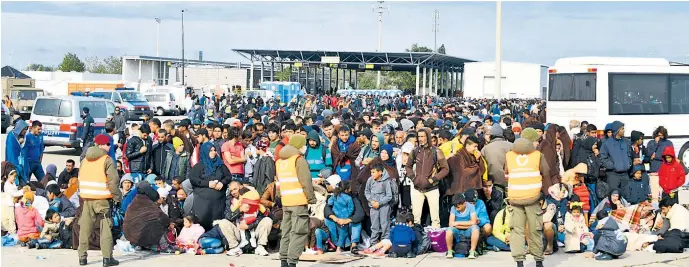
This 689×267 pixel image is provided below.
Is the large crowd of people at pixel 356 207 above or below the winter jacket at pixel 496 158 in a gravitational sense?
below

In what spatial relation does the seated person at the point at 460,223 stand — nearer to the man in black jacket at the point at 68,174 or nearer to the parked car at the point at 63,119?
the man in black jacket at the point at 68,174

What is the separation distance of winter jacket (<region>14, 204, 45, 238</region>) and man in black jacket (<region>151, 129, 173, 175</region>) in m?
2.90

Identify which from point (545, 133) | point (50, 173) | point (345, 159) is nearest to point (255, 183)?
point (345, 159)

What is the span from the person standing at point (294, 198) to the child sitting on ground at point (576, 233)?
12.7 ft

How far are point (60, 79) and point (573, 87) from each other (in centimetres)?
6882

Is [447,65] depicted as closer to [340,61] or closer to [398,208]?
[340,61]

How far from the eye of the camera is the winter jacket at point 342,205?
1330cm

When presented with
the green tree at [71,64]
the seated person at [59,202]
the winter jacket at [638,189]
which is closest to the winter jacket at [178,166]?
the seated person at [59,202]

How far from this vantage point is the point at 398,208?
13.8 meters

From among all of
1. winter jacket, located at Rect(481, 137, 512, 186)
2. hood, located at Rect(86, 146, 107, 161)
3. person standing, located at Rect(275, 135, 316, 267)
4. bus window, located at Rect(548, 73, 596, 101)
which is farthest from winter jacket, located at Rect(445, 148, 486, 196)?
bus window, located at Rect(548, 73, 596, 101)

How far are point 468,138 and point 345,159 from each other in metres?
1.99

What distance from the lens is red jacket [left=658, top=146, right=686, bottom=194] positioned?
639 inches

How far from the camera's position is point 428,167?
44.3 feet

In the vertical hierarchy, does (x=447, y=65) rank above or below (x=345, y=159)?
above
